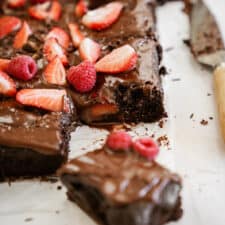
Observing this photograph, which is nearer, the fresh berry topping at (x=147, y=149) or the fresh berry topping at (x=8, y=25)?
the fresh berry topping at (x=147, y=149)

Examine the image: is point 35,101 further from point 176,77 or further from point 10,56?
point 176,77

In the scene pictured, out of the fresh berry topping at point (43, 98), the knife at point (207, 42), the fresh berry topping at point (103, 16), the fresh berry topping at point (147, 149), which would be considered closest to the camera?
the fresh berry topping at point (147, 149)

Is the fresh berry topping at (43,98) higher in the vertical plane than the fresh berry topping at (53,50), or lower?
lower

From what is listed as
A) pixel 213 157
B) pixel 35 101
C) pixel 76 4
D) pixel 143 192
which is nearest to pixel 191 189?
pixel 213 157

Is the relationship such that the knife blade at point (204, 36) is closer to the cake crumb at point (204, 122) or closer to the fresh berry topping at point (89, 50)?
the cake crumb at point (204, 122)

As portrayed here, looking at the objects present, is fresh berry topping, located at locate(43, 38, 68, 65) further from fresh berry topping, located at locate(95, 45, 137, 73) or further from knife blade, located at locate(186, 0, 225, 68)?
knife blade, located at locate(186, 0, 225, 68)

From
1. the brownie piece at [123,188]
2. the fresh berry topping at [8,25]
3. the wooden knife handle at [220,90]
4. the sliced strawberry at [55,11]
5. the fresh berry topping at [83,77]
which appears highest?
the sliced strawberry at [55,11]

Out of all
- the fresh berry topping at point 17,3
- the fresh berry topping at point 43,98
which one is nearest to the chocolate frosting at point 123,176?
the fresh berry topping at point 43,98

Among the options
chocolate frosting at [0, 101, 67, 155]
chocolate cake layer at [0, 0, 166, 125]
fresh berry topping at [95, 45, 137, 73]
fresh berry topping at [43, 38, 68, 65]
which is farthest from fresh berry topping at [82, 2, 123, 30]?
chocolate frosting at [0, 101, 67, 155]
